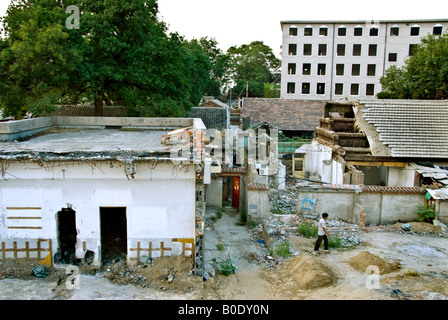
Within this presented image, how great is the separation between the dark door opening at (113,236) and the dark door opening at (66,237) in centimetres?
77

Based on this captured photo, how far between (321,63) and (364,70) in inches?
184

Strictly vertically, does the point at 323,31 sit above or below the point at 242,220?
above

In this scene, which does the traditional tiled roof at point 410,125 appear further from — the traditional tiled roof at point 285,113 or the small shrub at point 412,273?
the small shrub at point 412,273

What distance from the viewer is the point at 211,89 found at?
178 feet

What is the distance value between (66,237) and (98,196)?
213cm

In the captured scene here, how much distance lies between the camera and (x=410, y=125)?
2017 centimetres

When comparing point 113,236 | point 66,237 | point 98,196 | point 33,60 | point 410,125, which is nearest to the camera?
point 98,196

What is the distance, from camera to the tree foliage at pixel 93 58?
54.7ft

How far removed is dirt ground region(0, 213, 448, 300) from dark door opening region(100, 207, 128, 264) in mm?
458

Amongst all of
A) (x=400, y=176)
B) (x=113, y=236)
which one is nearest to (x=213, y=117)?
(x=400, y=176)

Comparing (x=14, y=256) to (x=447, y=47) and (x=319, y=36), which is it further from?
(x=319, y=36)

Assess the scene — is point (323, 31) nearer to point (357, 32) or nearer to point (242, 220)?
point (357, 32)

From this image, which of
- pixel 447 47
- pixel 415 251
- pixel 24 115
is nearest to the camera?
pixel 415 251
